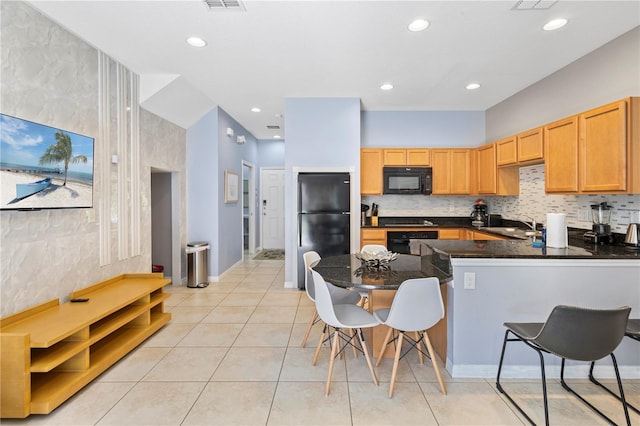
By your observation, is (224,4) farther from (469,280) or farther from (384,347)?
(384,347)

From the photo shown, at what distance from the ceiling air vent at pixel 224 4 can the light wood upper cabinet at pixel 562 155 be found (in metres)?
3.24

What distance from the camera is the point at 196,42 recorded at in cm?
301

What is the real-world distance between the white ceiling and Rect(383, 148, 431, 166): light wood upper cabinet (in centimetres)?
86

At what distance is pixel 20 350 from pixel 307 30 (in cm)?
307

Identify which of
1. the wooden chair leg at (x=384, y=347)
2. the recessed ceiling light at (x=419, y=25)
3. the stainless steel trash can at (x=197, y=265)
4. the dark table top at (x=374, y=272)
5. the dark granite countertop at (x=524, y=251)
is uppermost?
the recessed ceiling light at (x=419, y=25)

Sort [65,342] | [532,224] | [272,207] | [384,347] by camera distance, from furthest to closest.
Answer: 1. [272,207]
2. [532,224]
3. [384,347]
4. [65,342]

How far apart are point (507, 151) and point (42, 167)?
505 cm

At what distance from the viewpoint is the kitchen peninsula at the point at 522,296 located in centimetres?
237

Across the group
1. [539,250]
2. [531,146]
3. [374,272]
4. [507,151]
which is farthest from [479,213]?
[374,272]

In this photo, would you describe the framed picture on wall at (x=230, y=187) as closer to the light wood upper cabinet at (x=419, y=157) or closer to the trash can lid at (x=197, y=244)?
the trash can lid at (x=197, y=244)

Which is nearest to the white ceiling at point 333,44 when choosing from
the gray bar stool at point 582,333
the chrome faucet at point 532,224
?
the chrome faucet at point 532,224

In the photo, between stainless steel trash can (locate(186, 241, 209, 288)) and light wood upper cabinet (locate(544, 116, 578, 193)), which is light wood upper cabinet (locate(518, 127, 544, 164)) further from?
stainless steel trash can (locate(186, 241, 209, 288))

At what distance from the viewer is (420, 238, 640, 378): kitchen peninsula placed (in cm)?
237

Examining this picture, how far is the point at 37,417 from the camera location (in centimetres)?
197
